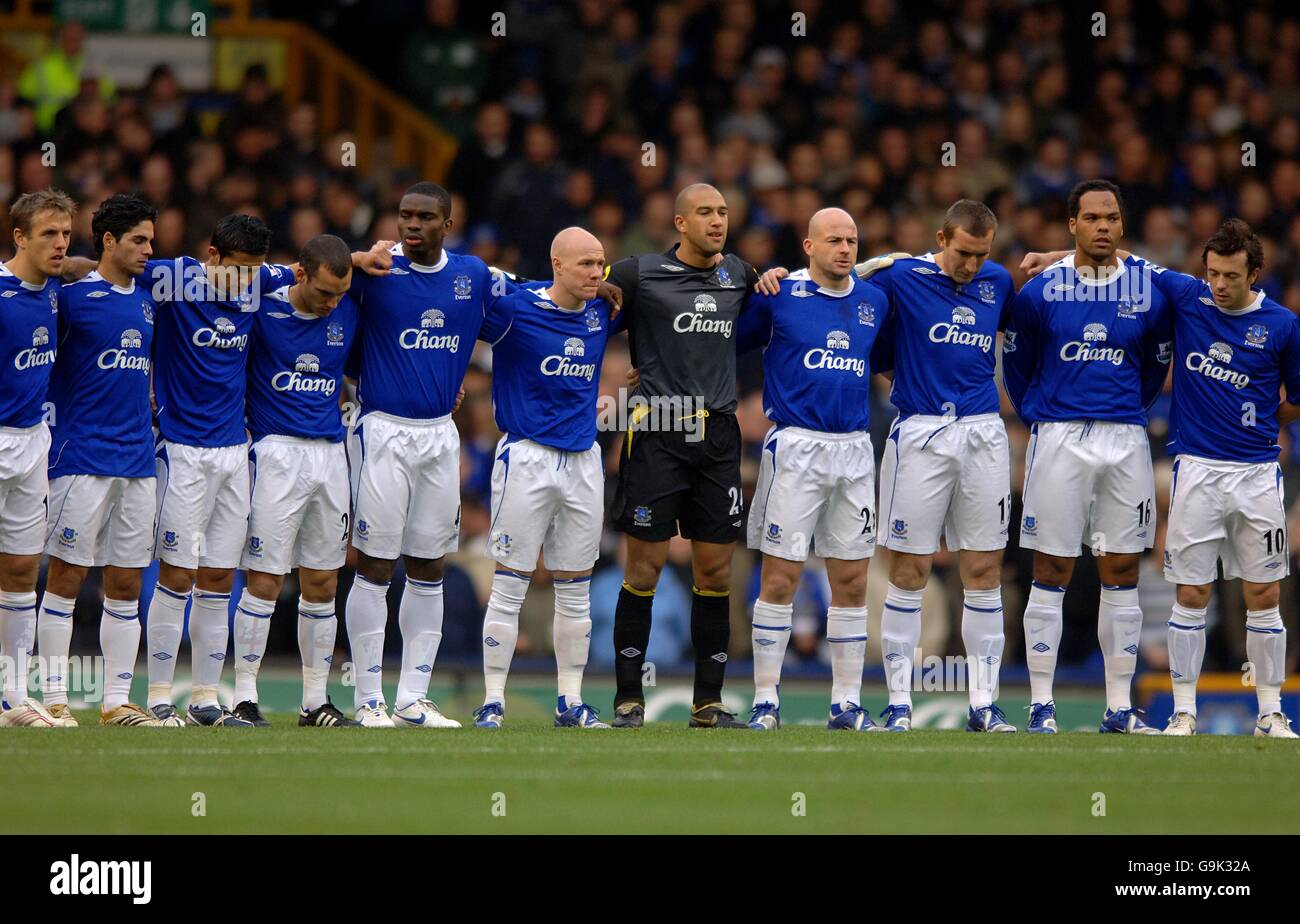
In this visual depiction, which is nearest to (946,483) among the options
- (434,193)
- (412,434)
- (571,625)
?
(571,625)

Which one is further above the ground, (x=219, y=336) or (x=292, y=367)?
(x=219, y=336)

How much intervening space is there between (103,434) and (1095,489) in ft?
16.6

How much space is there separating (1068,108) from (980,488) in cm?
962

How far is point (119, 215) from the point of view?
9.55m

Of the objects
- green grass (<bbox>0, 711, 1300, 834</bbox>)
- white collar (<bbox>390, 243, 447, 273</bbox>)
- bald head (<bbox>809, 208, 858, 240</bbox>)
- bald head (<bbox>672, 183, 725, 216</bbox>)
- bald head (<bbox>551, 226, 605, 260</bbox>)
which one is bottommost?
green grass (<bbox>0, 711, 1300, 834</bbox>)

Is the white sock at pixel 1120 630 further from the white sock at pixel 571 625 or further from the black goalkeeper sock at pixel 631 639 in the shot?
the white sock at pixel 571 625

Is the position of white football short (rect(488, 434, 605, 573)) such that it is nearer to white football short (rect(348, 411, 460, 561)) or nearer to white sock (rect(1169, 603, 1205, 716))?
white football short (rect(348, 411, 460, 561))

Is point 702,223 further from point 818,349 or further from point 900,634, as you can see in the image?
point 900,634

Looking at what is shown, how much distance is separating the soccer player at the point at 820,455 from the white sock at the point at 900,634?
0.15 metres

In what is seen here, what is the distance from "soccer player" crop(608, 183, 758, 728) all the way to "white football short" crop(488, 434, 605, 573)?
178mm

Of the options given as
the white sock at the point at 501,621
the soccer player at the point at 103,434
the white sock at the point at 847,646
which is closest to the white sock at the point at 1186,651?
the white sock at the point at 847,646

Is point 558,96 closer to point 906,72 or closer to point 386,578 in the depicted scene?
point 906,72

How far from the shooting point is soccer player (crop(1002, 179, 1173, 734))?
9.90m

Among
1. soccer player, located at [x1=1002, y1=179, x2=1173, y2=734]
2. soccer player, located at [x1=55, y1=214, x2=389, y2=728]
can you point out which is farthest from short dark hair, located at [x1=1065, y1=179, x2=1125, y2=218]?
soccer player, located at [x1=55, y1=214, x2=389, y2=728]
